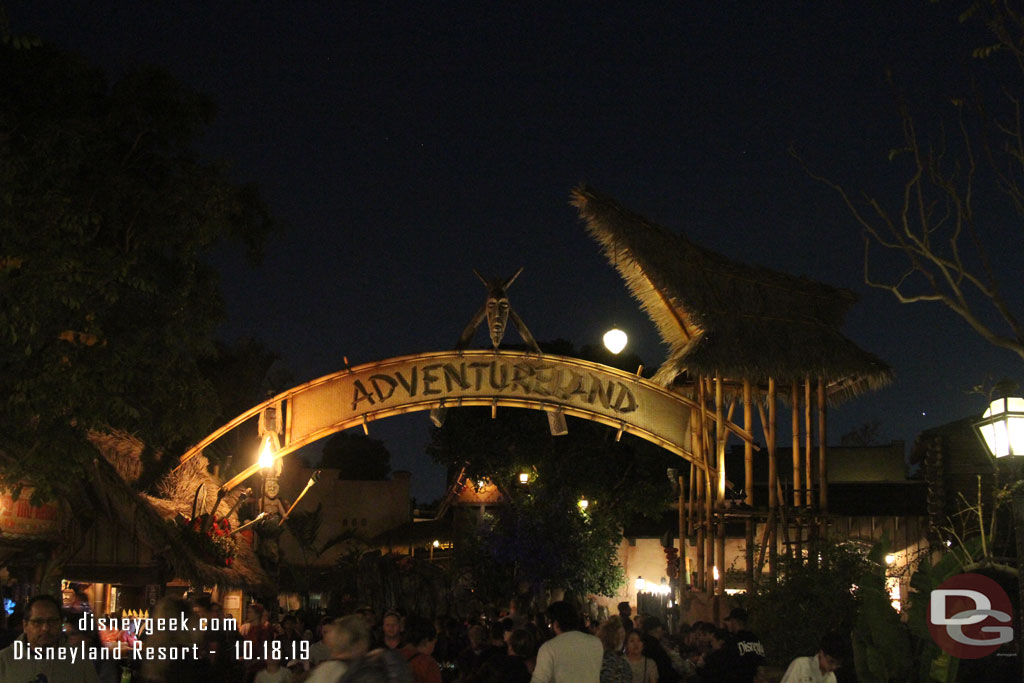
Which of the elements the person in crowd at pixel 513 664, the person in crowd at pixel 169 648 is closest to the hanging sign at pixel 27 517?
the person in crowd at pixel 513 664

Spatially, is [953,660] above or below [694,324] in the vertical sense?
below

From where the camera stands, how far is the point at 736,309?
16.5 metres

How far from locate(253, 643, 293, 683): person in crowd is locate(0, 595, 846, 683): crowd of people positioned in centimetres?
1

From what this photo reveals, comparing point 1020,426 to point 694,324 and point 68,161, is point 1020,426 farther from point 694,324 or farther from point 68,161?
point 68,161

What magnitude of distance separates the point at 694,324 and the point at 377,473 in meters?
63.1

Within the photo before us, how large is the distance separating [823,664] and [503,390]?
1051cm

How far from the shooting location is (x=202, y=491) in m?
19.6

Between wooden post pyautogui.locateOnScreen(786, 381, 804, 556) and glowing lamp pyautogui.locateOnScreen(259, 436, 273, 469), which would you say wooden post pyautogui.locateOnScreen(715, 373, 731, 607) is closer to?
wooden post pyautogui.locateOnScreen(786, 381, 804, 556)

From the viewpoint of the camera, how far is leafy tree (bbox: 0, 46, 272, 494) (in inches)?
511

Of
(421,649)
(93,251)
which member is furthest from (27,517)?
(421,649)

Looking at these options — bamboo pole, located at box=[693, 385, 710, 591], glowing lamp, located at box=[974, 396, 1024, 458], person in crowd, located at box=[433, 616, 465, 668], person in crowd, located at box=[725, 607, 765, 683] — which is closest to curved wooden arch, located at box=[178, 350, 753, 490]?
bamboo pole, located at box=[693, 385, 710, 591]

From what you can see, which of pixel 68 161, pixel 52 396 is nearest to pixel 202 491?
pixel 52 396

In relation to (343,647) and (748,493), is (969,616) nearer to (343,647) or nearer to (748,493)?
(748,493)

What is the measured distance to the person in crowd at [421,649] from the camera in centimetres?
870
